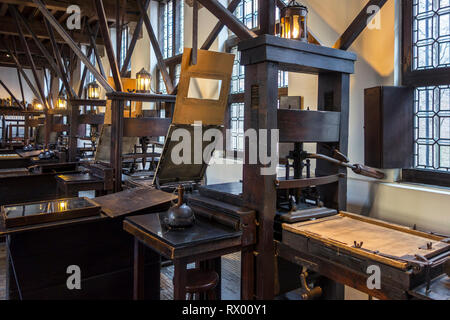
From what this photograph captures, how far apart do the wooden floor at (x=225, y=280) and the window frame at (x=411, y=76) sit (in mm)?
1733

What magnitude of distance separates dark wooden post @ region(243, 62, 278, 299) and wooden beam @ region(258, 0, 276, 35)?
0.26m

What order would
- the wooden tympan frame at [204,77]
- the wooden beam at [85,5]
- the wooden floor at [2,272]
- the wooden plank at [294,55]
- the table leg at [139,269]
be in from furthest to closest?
1. the wooden beam at [85,5]
2. the wooden tympan frame at [204,77]
3. the wooden floor at [2,272]
4. the table leg at [139,269]
5. the wooden plank at [294,55]

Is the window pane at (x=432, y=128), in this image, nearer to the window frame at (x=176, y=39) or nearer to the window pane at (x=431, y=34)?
the window pane at (x=431, y=34)

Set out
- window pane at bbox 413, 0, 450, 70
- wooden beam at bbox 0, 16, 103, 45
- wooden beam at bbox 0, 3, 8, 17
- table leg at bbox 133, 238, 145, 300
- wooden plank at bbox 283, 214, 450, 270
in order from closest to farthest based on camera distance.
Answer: wooden plank at bbox 283, 214, 450, 270, table leg at bbox 133, 238, 145, 300, window pane at bbox 413, 0, 450, 70, wooden beam at bbox 0, 3, 8, 17, wooden beam at bbox 0, 16, 103, 45

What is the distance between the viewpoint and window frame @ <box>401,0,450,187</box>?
2688mm

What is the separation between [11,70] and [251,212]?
15649 mm

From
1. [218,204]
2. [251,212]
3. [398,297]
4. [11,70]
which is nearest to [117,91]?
[218,204]

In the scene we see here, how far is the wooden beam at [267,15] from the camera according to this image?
229 centimetres

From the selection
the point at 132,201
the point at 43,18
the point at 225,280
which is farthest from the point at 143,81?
the point at 43,18

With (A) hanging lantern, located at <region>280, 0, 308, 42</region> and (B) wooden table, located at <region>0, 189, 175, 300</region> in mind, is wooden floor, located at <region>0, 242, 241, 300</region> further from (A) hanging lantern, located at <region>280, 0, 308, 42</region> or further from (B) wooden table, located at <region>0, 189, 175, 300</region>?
(A) hanging lantern, located at <region>280, 0, 308, 42</region>

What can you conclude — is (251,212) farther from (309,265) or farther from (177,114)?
(177,114)

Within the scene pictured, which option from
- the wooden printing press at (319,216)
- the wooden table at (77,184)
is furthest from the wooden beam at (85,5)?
the wooden printing press at (319,216)

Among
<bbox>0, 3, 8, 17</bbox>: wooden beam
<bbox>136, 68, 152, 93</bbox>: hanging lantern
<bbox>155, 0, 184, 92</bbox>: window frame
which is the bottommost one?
<bbox>136, 68, 152, 93</bbox>: hanging lantern

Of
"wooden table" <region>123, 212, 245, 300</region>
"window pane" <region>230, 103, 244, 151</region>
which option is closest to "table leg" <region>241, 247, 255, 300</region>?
"wooden table" <region>123, 212, 245, 300</region>
